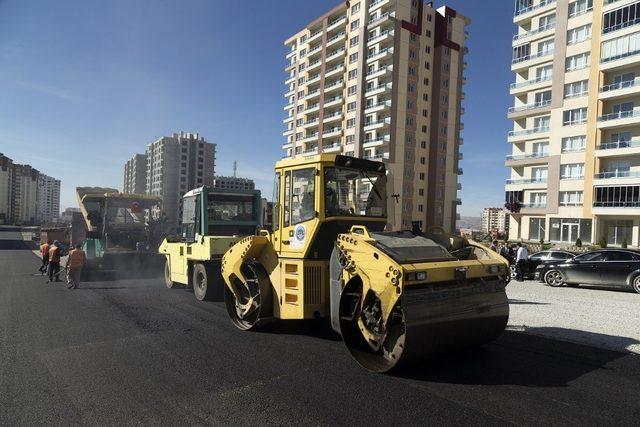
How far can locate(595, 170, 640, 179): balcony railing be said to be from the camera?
126 feet

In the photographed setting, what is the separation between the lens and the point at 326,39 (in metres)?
70.4

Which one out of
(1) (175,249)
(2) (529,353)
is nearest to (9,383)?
(2) (529,353)

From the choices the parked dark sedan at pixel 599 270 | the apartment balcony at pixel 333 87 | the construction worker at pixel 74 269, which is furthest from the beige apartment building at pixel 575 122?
the construction worker at pixel 74 269

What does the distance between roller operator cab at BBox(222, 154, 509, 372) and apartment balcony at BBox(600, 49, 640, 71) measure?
140 ft

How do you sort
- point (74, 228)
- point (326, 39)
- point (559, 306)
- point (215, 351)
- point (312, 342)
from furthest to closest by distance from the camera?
1. point (326, 39)
2. point (74, 228)
3. point (559, 306)
4. point (312, 342)
5. point (215, 351)

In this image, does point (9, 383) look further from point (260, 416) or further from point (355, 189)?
point (355, 189)

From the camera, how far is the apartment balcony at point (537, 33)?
45625mm

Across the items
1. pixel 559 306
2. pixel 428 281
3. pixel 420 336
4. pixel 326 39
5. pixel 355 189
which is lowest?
pixel 559 306

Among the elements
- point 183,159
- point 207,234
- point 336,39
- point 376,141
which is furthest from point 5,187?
point 207,234

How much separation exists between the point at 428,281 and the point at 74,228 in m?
18.1

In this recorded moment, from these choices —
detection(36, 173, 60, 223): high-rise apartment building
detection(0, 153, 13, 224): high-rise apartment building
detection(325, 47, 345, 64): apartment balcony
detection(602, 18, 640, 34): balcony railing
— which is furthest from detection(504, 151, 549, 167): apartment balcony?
detection(36, 173, 60, 223): high-rise apartment building

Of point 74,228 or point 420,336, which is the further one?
point 74,228

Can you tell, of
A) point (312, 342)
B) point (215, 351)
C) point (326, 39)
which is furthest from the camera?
point (326, 39)

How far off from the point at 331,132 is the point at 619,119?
38165 mm
